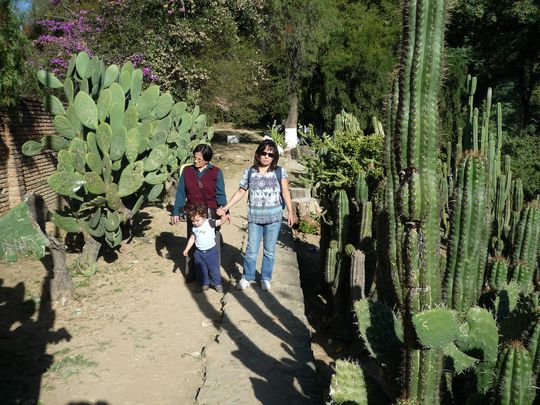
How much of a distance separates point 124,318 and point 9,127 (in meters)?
4.97

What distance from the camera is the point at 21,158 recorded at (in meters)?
8.43

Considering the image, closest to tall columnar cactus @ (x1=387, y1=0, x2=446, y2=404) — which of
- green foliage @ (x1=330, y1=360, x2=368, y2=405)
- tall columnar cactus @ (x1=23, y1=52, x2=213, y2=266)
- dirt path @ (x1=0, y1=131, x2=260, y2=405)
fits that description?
green foliage @ (x1=330, y1=360, x2=368, y2=405)

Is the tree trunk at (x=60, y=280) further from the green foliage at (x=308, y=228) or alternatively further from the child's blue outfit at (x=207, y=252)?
the green foliage at (x=308, y=228)

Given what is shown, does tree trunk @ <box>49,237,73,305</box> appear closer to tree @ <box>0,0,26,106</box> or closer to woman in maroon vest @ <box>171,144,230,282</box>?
woman in maroon vest @ <box>171,144,230,282</box>

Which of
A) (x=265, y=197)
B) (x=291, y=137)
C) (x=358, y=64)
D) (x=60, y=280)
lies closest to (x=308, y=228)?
(x=265, y=197)

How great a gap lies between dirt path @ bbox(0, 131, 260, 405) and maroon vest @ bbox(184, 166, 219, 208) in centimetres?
110

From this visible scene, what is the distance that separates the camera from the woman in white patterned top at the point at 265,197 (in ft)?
16.8

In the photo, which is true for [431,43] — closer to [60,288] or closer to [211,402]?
[211,402]

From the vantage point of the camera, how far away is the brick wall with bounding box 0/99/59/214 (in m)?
8.00

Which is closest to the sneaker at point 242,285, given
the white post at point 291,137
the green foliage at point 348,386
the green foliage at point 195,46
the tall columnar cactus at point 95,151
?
the tall columnar cactus at point 95,151

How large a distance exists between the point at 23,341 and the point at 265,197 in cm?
267

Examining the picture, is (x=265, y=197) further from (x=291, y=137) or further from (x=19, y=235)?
(x=291, y=137)

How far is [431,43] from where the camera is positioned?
2205 millimetres

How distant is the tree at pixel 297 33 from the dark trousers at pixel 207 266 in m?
17.4
